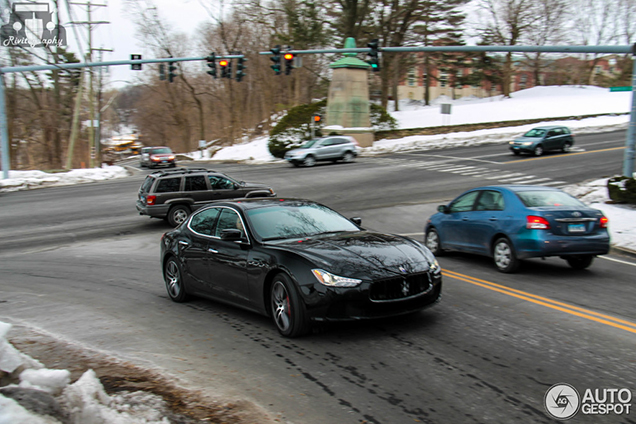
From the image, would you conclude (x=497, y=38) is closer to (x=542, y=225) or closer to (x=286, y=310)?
(x=542, y=225)

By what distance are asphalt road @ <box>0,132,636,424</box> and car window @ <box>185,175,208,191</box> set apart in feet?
15.2

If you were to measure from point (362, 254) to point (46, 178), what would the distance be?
99.8 ft

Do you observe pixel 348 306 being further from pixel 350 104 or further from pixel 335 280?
pixel 350 104

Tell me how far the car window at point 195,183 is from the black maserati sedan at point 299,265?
33.2 ft

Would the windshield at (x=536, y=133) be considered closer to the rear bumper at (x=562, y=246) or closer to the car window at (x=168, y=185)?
the car window at (x=168, y=185)

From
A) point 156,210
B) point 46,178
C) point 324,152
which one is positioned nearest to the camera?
point 156,210

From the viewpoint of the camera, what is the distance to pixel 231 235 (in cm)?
671

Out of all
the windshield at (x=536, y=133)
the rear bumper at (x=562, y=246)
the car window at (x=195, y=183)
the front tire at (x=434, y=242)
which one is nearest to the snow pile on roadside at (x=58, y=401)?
the rear bumper at (x=562, y=246)

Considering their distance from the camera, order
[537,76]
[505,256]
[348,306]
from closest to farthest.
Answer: [348,306] → [505,256] → [537,76]

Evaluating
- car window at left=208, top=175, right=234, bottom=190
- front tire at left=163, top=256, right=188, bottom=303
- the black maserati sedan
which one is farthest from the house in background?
Answer: the black maserati sedan

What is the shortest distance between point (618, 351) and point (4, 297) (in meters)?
8.70

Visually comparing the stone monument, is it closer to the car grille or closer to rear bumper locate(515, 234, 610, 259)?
rear bumper locate(515, 234, 610, 259)

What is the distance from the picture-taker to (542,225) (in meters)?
9.43

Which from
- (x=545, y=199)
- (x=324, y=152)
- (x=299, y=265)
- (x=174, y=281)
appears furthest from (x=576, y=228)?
(x=324, y=152)
